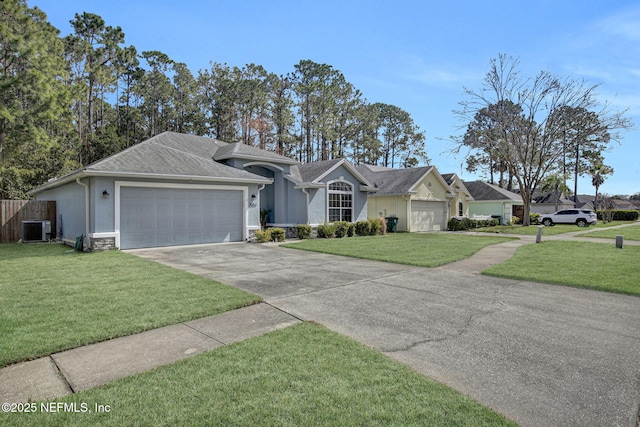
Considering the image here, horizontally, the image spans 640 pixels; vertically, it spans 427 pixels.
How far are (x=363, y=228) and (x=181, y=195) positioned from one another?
10638 millimetres

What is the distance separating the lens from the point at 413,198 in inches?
964

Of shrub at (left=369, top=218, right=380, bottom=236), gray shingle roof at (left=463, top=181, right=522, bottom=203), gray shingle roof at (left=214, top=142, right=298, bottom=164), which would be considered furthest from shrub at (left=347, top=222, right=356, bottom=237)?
gray shingle roof at (left=463, top=181, right=522, bottom=203)

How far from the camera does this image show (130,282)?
23.5 feet

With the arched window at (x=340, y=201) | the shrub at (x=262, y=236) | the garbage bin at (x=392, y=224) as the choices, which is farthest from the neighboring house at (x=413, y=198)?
the shrub at (x=262, y=236)

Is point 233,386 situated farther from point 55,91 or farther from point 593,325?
point 55,91

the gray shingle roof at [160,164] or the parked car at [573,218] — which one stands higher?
the gray shingle roof at [160,164]

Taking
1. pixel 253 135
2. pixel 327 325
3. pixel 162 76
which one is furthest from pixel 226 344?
pixel 162 76

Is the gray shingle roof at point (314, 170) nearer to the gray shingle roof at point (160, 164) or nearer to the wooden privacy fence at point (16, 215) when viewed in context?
the gray shingle roof at point (160, 164)

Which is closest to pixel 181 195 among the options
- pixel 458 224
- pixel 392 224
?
pixel 392 224

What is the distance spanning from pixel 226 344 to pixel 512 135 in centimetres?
2930

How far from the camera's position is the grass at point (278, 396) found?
2619mm

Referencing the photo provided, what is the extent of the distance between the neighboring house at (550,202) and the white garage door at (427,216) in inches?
1085

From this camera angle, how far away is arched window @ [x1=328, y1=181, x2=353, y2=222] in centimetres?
2030

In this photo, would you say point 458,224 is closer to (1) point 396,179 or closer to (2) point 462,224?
(2) point 462,224
